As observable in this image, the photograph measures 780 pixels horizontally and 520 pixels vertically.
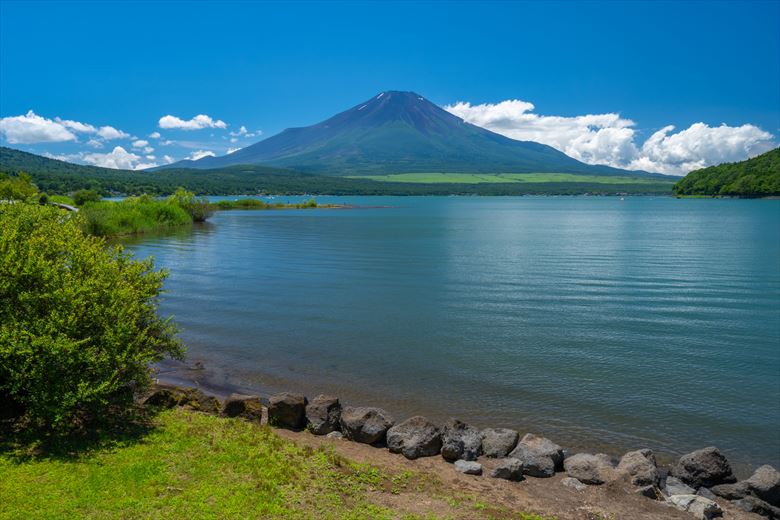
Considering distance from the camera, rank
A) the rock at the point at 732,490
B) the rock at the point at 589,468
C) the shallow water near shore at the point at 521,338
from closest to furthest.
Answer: the rock at the point at 732,490, the rock at the point at 589,468, the shallow water near shore at the point at 521,338

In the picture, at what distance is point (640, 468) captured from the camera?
10992mm

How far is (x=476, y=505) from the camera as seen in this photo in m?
9.46

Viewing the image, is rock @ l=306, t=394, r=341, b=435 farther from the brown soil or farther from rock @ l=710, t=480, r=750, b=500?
rock @ l=710, t=480, r=750, b=500

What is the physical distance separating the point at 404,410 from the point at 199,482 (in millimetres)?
6697

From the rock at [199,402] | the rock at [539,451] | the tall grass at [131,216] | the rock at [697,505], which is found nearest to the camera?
the rock at [697,505]

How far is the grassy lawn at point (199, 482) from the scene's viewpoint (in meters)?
8.43

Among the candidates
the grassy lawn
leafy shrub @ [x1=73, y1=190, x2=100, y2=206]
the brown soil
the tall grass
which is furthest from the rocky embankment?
leafy shrub @ [x1=73, y1=190, x2=100, y2=206]

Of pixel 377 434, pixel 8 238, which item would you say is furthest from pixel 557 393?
pixel 8 238

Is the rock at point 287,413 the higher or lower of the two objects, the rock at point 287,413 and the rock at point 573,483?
the higher

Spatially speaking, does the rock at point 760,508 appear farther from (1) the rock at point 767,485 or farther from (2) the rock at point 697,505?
(2) the rock at point 697,505

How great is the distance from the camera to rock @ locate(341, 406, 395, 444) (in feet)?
40.5

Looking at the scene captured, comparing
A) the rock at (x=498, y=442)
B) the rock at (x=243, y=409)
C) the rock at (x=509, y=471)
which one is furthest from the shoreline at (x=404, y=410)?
the rock at (x=243, y=409)

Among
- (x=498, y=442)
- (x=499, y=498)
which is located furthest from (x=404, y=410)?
(x=499, y=498)

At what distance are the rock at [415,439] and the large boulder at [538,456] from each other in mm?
1616
